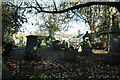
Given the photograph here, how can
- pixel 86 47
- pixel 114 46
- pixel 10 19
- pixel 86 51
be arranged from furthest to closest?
pixel 86 47 → pixel 86 51 → pixel 114 46 → pixel 10 19

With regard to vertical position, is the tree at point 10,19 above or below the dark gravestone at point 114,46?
above

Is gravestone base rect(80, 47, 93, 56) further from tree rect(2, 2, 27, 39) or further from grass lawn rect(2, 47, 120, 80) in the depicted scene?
tree rect(2, 2, 27, 39)

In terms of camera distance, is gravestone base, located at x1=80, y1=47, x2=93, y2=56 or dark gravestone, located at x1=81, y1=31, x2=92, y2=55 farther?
dark gravestone, located at x1=81, y1=31, x2=92, y2=55

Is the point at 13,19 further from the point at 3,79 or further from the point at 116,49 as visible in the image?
the point at 116,49

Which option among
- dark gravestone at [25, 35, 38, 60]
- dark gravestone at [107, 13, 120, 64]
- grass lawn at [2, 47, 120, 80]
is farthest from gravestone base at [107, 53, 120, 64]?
dark gravestone at [25, 35, 38, 60]

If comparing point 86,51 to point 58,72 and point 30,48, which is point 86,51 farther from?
point 58,72

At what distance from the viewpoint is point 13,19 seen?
6.42m

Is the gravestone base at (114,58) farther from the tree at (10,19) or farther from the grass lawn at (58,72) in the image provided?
the tree at (10,19)

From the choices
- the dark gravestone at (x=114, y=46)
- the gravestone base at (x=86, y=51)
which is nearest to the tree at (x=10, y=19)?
the dark gravestone at (x=114, y=46)

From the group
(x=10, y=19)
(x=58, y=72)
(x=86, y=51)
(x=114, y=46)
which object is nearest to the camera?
(x=58, y=72)

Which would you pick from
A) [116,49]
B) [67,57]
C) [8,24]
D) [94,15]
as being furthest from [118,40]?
[94,15]

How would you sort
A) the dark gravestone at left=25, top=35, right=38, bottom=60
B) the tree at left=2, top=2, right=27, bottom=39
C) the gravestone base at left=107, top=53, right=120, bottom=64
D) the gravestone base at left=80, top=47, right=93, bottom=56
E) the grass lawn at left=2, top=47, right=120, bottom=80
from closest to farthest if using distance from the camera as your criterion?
the grass lawn at left=2, top=47, right=120, bottom=80, the tree at left=2, top=2, right=27, bottom=39, the gravestone base at left=107, top=53, right=120, bottom=64, the dark gravestone at left=25, top=35, right=38, bottom=60, the gravestone base at left=80, top=47, right=93, bottom=56

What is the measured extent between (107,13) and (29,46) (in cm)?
980

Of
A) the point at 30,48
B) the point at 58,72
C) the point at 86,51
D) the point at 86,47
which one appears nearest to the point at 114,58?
the point at 58,72
